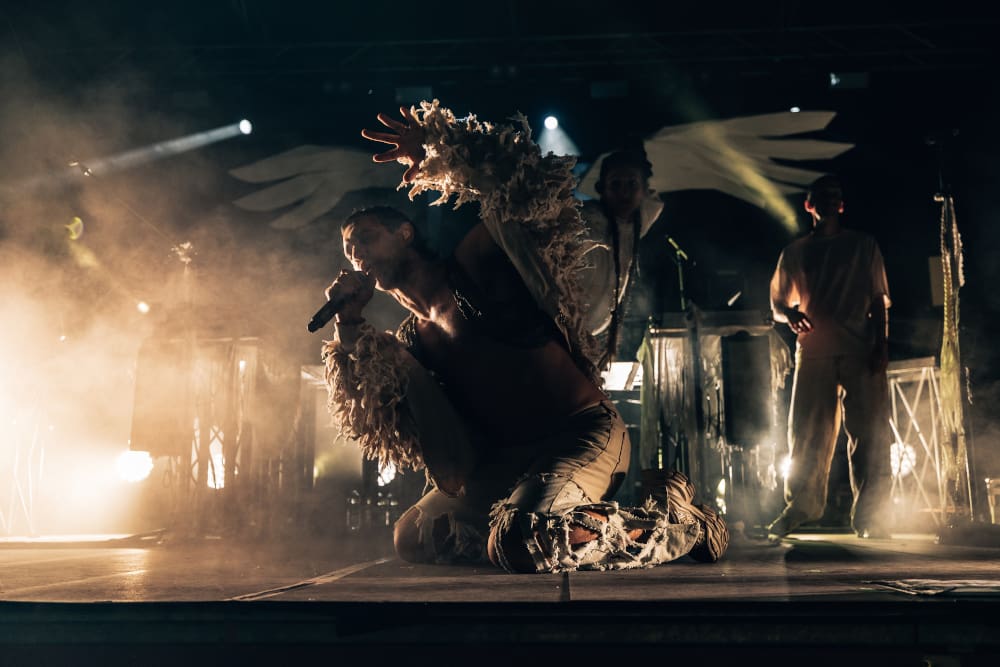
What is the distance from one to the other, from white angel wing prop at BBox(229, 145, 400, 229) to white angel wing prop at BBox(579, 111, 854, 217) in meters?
1.76

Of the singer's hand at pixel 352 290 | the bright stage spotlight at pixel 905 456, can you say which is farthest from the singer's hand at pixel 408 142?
the bright stage spotlight at pixel 905 456

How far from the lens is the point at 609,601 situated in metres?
1.21

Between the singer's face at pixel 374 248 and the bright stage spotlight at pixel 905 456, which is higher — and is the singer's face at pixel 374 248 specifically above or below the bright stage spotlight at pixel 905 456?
above

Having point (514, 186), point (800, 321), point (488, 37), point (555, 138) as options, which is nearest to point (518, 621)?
point (514, 186)

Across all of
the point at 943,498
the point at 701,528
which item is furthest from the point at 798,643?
the point at 943,498

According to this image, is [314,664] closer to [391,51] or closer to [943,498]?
[943,498]

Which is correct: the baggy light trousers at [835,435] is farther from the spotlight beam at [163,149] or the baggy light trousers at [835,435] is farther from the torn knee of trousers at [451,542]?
the spotlight beam at [163,149]

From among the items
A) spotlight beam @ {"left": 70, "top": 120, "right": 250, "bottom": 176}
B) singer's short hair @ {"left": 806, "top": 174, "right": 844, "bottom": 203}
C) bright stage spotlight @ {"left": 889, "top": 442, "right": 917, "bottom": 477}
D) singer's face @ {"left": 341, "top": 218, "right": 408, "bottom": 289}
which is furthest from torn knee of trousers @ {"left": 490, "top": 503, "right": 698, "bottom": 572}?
spotlight beam @ {"left": 70, "top": 120, "right": 250, "bottom": 176}

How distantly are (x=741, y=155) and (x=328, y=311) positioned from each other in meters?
5.04

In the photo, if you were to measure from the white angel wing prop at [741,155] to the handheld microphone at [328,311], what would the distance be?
4.22 m

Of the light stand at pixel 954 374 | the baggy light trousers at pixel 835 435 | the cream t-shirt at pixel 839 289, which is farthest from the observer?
the light stand at pixel 954 374

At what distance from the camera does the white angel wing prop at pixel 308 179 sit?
6.30 metres

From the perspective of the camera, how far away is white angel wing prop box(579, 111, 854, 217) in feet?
20.2

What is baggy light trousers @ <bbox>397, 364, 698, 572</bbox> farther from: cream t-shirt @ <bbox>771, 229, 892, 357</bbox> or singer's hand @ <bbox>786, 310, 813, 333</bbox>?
cream t-shirt @ <bbox>771, 229, 892, 357</bbox>
